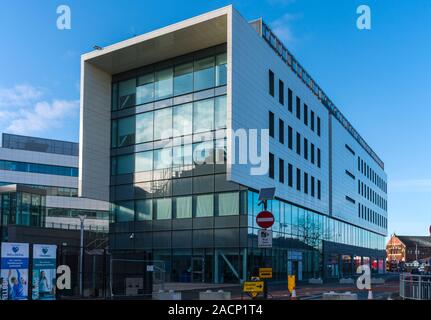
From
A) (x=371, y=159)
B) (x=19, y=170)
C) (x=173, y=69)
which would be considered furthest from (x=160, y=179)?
(x=371, y=159)

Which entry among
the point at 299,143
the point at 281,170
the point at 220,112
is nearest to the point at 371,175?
the point at 299,143

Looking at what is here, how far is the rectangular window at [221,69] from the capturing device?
4572 centimetres

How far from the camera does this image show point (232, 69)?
4275 cm

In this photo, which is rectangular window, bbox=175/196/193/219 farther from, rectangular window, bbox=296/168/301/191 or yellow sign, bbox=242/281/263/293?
yellow sign, bbox=242/281/263/293

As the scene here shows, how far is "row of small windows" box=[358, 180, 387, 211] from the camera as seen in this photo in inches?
3505

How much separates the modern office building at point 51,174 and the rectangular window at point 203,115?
40351 millimetres

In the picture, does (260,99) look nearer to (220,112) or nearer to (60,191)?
(220,112)

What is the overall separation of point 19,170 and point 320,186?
46.8 metres

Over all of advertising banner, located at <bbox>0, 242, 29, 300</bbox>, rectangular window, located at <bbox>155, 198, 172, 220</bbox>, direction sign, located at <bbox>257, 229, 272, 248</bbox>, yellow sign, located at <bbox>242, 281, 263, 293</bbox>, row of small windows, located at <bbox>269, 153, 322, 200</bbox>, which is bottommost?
yellow sign, located at <bbox>242, 281, 263, 293</bbox>

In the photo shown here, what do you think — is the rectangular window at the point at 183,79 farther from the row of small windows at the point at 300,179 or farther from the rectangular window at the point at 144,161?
the row of small windows at the point at 300,179

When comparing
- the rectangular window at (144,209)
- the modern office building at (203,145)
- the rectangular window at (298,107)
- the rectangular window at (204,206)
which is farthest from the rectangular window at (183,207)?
the rectangular window at (298,107)

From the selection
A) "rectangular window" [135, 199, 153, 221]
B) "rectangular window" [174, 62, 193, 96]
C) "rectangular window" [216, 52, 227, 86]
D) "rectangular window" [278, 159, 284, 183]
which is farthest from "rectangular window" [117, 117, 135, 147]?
"rectangular window" [278, 159, 284, 183]

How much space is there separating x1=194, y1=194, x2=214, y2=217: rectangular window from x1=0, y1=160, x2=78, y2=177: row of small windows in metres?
47.7
